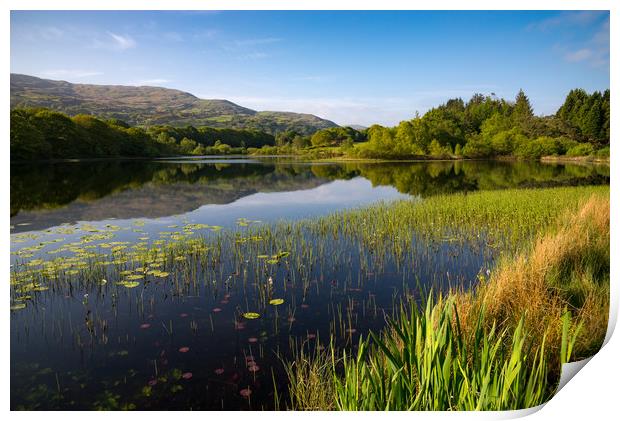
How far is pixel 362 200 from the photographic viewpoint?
1441 centimetres

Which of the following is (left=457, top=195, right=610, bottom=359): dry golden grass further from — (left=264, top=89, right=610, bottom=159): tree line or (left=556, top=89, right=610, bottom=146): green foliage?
(left=264, top=89, right=610, bottom=159): tree line

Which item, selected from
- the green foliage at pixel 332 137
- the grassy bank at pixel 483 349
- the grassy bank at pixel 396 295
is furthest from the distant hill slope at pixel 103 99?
the green foliage at pixel 332 137

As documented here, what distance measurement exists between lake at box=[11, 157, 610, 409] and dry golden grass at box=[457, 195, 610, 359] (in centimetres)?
65

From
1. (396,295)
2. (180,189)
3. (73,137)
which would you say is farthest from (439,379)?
(180,189)

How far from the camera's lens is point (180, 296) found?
5199 mm

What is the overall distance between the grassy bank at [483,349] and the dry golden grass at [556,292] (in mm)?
13

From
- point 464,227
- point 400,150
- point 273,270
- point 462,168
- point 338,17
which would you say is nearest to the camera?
point 338,17

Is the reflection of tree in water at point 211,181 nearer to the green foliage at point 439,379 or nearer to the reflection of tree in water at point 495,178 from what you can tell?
the reflection of tree in water at point 495,178

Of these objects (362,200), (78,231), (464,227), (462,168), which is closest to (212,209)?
(78,231)

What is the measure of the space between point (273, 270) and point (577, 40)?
478 cm

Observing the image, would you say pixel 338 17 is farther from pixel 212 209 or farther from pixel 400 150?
pixel 400 150

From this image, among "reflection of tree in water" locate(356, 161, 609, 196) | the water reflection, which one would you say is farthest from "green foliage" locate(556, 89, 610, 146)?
"reflection of tree in water" locate(356, 161, 609, 196)

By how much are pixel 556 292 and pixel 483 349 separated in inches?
95.3

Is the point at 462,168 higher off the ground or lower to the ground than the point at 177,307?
higher
